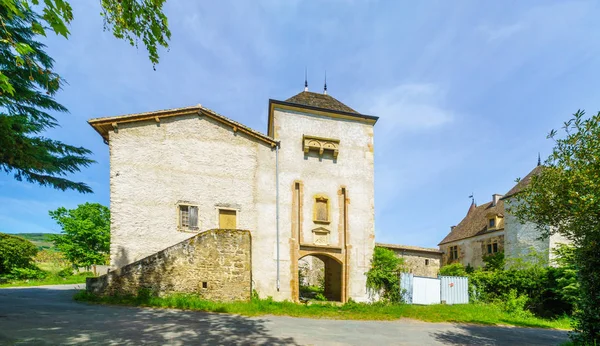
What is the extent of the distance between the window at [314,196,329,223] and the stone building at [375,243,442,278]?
16.9m

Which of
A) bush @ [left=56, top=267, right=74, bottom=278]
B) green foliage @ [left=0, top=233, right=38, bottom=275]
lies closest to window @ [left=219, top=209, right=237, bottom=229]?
bush @ [left=56, top=267, right=74, bottom=278]

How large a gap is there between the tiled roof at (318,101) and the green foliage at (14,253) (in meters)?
24.5

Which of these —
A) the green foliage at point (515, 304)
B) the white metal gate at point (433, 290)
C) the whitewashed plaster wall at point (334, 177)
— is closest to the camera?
the green foliage at point (515, 304)

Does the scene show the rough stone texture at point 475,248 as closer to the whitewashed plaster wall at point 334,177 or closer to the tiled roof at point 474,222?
the tiled roof at point 474,222

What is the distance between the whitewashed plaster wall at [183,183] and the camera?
1430 cm

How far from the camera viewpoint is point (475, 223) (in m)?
33.8

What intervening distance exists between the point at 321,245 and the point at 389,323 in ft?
18.6

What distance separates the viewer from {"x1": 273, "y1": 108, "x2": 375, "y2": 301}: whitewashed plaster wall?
16.7 meters

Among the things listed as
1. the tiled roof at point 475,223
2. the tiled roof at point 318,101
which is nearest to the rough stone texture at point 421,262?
the tiled roof at point 475,223

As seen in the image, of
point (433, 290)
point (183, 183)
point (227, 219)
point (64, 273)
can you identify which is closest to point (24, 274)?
point (64, 273)

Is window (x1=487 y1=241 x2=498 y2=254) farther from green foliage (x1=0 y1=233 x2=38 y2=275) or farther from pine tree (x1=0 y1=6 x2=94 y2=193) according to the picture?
A: green foliage (x1=0 y1=233 x2=38 y2=275)

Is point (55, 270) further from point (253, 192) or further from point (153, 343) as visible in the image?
point (153, 343)

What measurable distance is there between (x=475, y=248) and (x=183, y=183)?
29.8 meters

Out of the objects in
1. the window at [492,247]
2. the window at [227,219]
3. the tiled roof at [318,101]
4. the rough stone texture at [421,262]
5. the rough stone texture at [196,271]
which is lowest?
the rough stone texture at [421,262]
